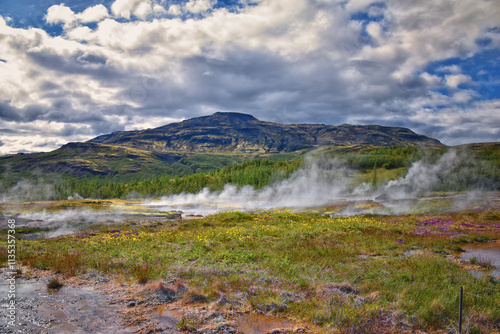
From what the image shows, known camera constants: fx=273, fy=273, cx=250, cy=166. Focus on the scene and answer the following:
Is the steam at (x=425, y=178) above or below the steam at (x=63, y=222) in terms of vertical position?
above

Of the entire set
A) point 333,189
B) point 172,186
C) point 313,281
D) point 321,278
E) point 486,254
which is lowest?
point 333,189

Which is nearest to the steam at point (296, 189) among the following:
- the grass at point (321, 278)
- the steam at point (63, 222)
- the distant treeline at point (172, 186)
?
the distant treeline at point (172, 186)

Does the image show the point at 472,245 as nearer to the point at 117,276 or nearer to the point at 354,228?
the point at 354,228

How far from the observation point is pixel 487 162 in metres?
104

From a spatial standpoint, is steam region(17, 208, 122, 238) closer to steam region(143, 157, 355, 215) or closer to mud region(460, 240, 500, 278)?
mud region(460, 240, 500, 278)

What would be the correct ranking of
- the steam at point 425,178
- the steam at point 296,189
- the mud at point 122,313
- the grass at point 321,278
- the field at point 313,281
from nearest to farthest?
the mud at point 122,313, the field at point 313,281, the grass at point 321,278, the steam at point 425,178, the steam at point 296,189

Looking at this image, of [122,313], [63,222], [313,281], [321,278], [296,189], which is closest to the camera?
[122,313]

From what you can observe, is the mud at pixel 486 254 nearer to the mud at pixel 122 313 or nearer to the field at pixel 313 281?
the field at pixel 313 281

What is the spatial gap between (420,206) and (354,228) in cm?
4454

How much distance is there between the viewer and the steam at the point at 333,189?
276 feet

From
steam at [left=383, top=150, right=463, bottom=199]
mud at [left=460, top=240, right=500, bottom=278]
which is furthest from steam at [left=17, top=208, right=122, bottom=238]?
steam at [left=383, top=150, right=463, bottom=199]

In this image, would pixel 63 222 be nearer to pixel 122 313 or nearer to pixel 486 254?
pixel 122 313

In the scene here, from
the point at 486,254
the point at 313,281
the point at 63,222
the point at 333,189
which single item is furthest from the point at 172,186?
the point at 313,281

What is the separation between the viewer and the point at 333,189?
117250 mm
